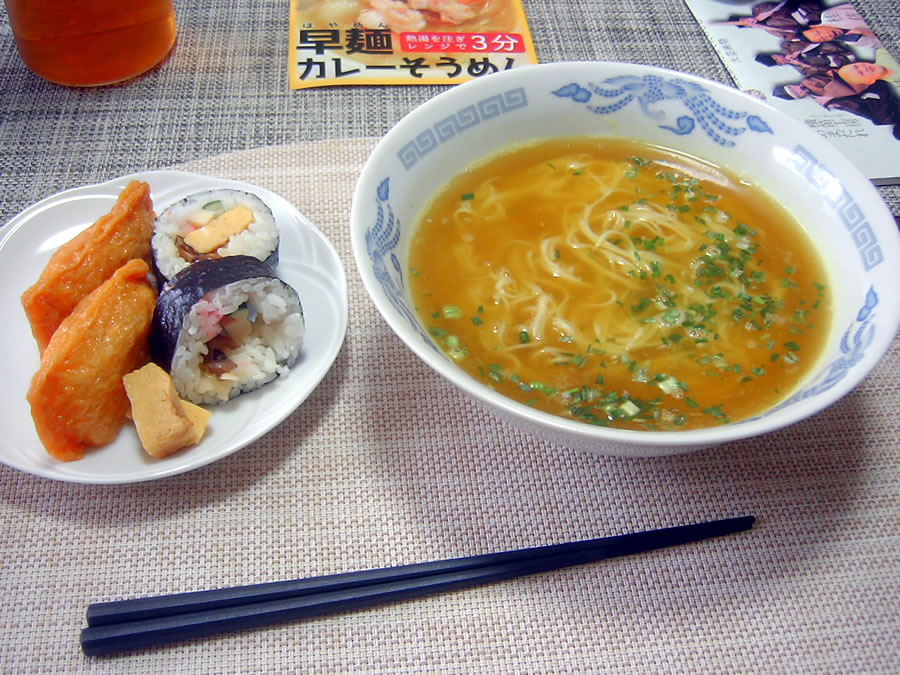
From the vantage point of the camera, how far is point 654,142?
1.99 metres

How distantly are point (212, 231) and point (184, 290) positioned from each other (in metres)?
0.32

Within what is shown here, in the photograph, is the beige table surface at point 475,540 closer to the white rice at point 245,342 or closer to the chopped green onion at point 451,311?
the white rice at point 245,342

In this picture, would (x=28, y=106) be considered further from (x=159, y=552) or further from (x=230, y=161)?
(x=159, y=552)

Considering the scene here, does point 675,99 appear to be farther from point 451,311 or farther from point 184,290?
point 184,290

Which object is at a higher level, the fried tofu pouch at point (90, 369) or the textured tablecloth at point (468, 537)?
the fried tofu pouch at point (90, 369)

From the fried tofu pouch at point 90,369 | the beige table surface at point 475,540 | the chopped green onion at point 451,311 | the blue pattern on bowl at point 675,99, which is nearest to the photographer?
the beige table surface at point 475,540

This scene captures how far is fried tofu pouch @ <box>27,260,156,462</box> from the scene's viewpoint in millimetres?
1522

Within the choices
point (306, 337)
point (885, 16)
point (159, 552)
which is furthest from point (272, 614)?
point (885, 16)

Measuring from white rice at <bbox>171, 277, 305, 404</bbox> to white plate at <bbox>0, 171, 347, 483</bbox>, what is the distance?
0.12 feet

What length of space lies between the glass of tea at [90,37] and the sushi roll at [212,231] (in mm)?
909

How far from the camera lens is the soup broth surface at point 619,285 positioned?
1.57 meters

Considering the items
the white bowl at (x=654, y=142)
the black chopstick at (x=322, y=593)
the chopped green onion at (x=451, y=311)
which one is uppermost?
the white bowl at (x=654, y=142)

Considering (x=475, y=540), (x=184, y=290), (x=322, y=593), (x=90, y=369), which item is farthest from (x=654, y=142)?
(x=90, y=369)

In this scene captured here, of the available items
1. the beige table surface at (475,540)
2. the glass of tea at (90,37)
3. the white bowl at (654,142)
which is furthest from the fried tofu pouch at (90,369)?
the glass of tea at (90,37)
